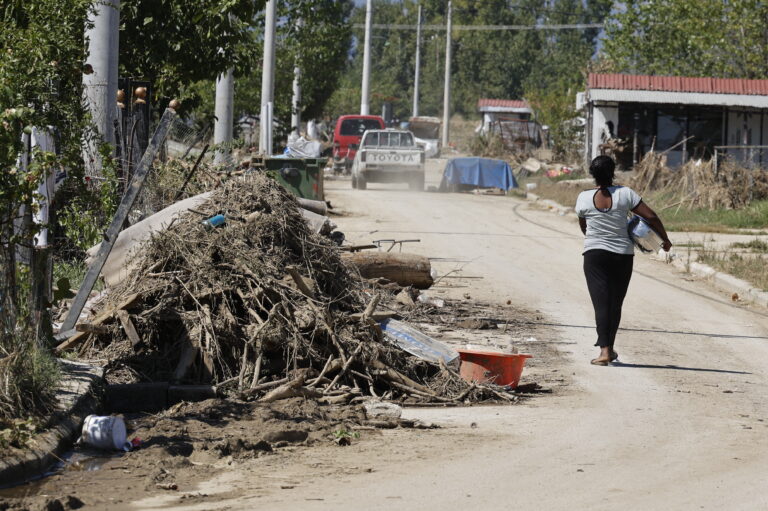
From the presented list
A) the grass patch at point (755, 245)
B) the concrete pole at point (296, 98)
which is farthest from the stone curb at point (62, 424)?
the concrete pole at point (296, 98)

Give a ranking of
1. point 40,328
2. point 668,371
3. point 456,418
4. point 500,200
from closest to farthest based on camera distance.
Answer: point 40,328, point 456,418, point 668,371, point 500,200

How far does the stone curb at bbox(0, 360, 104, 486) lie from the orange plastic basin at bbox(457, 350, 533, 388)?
2772mm

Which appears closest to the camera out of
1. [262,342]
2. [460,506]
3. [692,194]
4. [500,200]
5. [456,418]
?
[460,506]

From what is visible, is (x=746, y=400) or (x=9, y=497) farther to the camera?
→ (x=746, y=400)

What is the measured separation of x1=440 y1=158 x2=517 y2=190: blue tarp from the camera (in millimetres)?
35312

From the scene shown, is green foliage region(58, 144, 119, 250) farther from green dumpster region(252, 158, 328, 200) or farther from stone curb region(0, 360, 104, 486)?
green dumpster region(252, 158, 328, 200)

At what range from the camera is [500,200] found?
106 feet

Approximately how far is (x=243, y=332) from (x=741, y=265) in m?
10.6

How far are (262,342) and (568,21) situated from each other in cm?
9452

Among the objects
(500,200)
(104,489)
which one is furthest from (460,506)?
(500,200)

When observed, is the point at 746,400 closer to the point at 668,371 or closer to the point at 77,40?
the point at 668,371

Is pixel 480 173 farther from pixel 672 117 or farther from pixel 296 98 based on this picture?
pixel 296 98

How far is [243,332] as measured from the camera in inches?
320

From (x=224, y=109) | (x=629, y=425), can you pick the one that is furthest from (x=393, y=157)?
(x=629, y=425)
